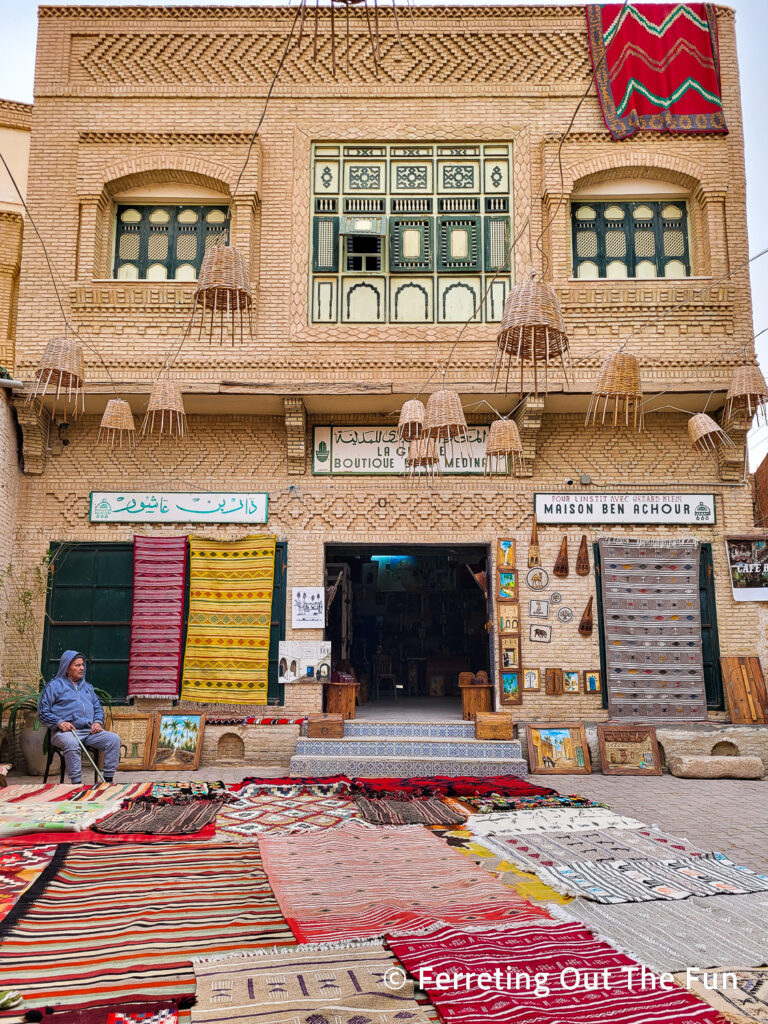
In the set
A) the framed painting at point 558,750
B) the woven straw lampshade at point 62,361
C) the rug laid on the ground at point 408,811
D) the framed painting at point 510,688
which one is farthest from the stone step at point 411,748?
the woven straw lampshade at point 62,361

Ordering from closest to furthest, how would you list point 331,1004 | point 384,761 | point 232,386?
point 331,1004 → point 384,761 → point 232,386

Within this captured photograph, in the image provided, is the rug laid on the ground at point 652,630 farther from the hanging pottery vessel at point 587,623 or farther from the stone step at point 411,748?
the stone step at point 411,748

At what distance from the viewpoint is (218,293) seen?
820 centimetres

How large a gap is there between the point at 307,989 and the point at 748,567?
29.7ft

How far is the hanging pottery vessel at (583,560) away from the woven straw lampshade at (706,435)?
1.90 metres

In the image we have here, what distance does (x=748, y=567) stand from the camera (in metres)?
Result: 10.4

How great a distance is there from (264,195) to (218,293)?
3495mm

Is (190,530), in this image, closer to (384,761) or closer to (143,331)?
(143,331)

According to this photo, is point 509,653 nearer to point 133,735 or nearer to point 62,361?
point 133,735

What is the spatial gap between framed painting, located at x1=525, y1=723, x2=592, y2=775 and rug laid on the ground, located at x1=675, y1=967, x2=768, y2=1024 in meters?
6.16

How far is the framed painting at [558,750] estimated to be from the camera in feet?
30.7

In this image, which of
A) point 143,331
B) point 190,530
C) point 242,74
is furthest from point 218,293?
point 242,74

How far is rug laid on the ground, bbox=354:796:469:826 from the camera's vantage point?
6.34 m

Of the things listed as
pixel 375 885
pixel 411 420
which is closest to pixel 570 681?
pixel 411 420
